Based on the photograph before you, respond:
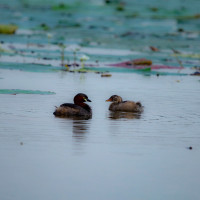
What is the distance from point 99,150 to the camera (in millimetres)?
9469

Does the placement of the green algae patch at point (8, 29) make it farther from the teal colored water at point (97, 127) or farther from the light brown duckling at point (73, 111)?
the light brown duckling at point (73, 111)

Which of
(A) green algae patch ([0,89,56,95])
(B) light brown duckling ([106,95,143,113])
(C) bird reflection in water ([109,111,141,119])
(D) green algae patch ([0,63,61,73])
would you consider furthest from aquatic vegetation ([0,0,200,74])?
(C) bird reflection in water ([109,111,141,119])

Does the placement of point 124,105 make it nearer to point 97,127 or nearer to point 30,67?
point 97,127

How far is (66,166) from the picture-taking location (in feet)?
27.9

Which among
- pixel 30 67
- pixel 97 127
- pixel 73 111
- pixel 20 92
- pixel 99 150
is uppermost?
pixel 30 67

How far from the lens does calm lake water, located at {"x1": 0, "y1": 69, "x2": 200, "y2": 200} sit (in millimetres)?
7758

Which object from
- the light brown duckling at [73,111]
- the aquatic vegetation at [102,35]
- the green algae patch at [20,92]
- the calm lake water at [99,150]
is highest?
the aquatic vegetation at [102,35]

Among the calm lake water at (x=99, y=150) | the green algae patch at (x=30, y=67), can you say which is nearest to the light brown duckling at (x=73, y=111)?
the calm lake water at (x=99, y=150)

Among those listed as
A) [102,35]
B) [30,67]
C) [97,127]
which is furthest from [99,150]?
[102,35]

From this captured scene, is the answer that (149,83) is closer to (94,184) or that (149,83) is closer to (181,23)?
(94,184)

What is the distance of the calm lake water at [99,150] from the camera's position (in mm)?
7758

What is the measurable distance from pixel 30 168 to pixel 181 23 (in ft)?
119

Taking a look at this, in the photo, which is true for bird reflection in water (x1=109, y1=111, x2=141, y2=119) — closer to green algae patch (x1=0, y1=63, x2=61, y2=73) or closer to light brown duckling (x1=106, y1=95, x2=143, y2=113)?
light brown duckling (x1=106, y1=95, x2=143, y2=113)

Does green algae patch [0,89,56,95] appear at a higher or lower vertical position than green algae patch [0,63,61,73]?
lower
